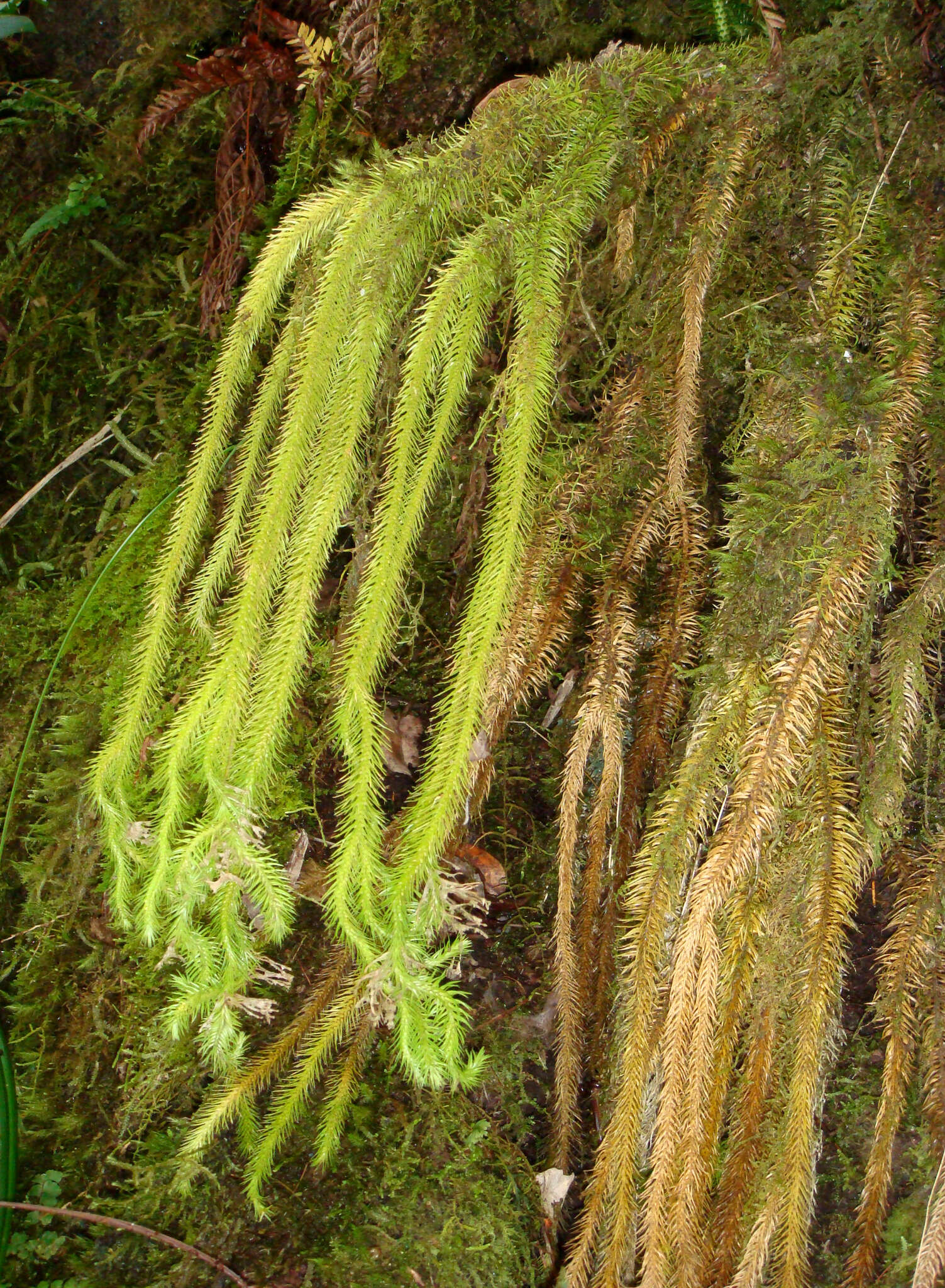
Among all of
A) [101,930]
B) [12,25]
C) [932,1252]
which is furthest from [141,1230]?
[12,25]

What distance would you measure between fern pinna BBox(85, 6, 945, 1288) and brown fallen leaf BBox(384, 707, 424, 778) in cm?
23

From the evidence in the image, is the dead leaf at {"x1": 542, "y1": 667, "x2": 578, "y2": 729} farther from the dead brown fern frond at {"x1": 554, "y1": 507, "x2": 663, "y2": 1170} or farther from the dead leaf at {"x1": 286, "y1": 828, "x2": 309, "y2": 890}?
the dead leaf at {"x1": 286, "y1": 828, "x2": 309, "y2": 890}

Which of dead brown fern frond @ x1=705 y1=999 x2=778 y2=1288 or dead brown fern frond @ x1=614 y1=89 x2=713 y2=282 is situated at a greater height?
dead brown fern frond @ x1=614 y1=89 x2=713 y2=282

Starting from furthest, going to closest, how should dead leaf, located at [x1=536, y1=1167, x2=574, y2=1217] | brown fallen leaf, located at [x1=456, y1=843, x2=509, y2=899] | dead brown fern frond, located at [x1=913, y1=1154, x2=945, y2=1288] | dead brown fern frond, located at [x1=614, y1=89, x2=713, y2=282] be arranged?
1. brown fallen leaf, located at [x1=456, y1=843, x2=509, y2=899]
2. dead leaf, located at [x1=536, y1=1167, x2=574, y2=1217]
3. dead brown fern frond, located at [x1=614, y1=89, x2=713, y2=282]
4. dead brown fern frond, located at [x1=913, y1=1154, x2=945, y2=1288]

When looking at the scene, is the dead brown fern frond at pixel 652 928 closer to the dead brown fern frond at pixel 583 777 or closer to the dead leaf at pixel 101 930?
the dead brown fern frond at pixel 583 777

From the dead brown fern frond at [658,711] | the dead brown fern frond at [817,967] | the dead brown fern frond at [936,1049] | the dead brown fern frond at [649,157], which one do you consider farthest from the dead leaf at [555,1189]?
the dead brown fern frond at [649,157]

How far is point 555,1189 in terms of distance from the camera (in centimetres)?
167

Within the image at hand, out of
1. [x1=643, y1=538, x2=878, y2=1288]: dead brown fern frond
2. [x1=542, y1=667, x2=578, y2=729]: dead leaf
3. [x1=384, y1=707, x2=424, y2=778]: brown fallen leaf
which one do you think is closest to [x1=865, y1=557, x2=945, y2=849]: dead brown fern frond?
[x1=643, y1=538, x2=878, y2=1288]: dead brown fern frond

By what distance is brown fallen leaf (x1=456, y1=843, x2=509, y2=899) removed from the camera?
1798 millimetres

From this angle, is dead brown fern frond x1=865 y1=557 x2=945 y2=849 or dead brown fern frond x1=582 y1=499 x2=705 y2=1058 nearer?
dead brown fern frond x1=865 y1=557 x2=945 y2=849

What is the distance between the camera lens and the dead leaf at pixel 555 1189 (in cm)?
167

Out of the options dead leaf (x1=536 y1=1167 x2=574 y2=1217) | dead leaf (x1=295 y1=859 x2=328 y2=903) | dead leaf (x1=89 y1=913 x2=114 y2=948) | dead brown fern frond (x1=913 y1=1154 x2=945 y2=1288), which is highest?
dead leaf (x1=89 y1=913 x2=114 y2=948)

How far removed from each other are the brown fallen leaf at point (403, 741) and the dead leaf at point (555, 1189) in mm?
851

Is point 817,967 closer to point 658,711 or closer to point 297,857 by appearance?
point 658,711
